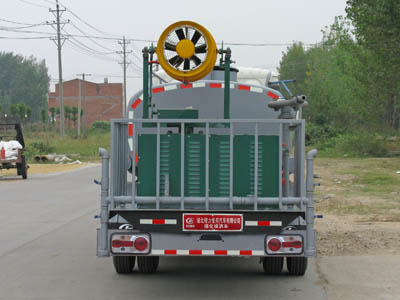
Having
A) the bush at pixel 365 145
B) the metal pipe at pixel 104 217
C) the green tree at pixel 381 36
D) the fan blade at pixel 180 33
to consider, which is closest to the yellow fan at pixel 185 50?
the fan blade at pixel 180 33

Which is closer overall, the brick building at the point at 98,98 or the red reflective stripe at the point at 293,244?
the red reflective stripe at the point at 293,244

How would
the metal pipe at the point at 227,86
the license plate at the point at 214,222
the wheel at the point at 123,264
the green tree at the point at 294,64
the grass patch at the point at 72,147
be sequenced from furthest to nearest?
1. the green tree at the point at 294,64
2. the grass patch at the point at 72,147
3. the wheel at the point at 123,264
4. the metal pipe at the point at 227,86
5. the license plate at the point at 214,222

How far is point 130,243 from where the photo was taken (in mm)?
6297

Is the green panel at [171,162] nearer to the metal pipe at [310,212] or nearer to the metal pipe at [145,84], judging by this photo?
the metal pipe at [145,84]

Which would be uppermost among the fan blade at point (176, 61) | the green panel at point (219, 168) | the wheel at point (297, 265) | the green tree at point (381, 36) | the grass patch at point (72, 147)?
the green tree at point (381, 36)

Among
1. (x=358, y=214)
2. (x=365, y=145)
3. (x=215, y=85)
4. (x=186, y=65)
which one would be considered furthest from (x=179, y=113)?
(x=365, y=145)

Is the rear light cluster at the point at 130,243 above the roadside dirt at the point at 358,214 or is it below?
above

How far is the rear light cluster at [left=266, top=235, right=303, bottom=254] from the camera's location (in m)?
6.22

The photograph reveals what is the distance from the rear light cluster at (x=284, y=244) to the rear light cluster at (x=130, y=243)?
1168 mm

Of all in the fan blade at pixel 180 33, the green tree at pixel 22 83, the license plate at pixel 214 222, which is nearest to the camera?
the license plate at pixel 214 222

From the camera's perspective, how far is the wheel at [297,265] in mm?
7449

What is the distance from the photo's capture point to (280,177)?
→ 250 inches

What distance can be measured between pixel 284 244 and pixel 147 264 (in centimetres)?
210

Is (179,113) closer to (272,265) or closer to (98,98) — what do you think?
(272,265)
